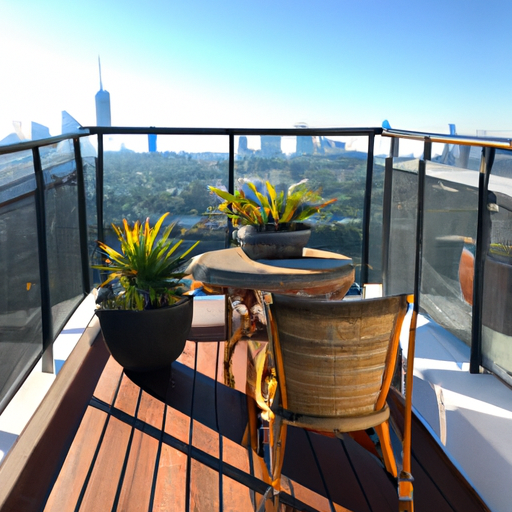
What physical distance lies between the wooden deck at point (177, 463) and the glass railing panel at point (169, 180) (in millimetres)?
1502

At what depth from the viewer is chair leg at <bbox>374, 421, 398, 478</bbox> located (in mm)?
1503

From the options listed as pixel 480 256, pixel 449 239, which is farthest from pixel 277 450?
pixel 449 239

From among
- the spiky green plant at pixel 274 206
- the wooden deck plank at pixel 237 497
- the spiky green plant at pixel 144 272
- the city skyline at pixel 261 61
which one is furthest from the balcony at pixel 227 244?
the city skyline at pixel 261 61

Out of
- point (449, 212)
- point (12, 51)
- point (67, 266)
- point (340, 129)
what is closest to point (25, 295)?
point (67, 266)

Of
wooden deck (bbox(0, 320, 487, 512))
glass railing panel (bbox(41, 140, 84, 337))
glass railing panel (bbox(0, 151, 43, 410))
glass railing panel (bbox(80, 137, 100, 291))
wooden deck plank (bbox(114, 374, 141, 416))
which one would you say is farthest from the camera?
glass railing panel (bbox(80, 137, 100, 291))

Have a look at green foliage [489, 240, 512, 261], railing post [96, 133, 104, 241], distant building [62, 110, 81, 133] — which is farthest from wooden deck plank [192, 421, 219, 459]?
railing post [96, 133, 104, 241]

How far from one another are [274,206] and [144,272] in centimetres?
67

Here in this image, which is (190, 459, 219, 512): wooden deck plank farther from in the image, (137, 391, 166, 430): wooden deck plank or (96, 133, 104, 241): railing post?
(96, 133, 104, 241): railing post

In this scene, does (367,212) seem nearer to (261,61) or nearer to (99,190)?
(99,190)

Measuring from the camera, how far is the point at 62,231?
282cm

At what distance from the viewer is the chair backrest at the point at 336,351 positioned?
135 cm

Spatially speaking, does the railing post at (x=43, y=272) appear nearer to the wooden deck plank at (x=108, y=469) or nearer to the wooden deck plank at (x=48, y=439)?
the wooden deck plank at (x=48, y=439)

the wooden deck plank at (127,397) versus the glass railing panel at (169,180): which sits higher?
the glass railing panel at (169,180)

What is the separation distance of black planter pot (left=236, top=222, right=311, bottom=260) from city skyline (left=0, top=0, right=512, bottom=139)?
→ 29.0m
